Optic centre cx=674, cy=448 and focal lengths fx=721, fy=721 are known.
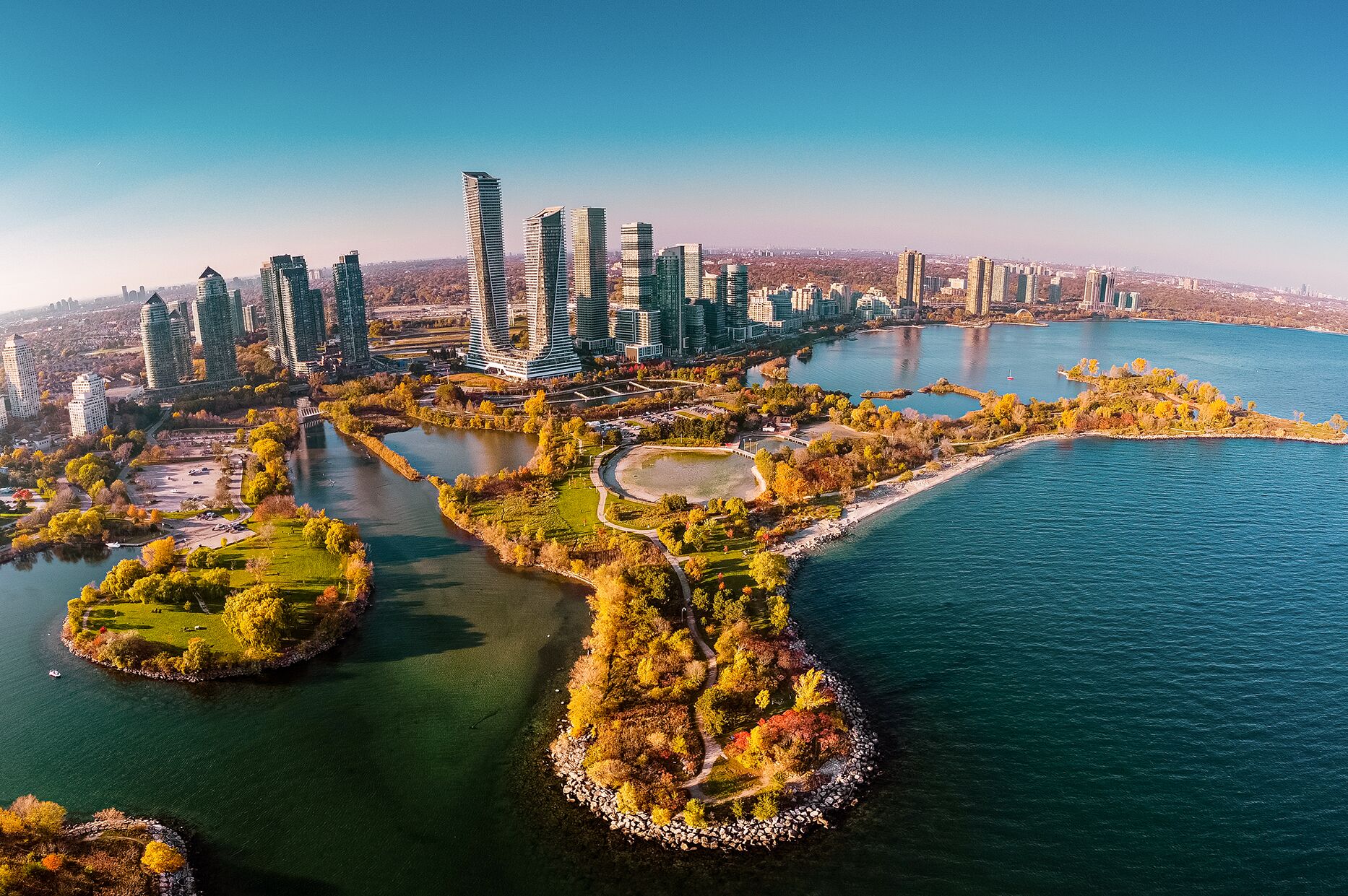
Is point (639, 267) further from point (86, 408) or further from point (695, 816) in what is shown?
point (695, 816)

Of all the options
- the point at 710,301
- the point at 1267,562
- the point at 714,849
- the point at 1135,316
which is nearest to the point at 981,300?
the point at 1135,316

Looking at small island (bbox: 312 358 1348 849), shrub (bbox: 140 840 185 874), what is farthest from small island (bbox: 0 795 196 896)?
small island (bbox: 312 358 1348 849)

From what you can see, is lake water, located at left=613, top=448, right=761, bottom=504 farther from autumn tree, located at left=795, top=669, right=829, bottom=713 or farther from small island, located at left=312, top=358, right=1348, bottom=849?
autumn tree, located at left=795, top=669, right=829, bottom=713

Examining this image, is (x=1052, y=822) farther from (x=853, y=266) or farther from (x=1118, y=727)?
(x=853, y=266)

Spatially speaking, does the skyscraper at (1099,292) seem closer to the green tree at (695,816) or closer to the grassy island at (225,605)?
the grassy island at (225,605)

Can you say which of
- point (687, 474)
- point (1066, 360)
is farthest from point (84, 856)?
point (1066, 360)

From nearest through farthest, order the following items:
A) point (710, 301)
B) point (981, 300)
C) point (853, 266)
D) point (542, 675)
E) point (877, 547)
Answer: point (542, 675) < point (877, 547) < point (710, 301) < point (981, 300) < point (853, 266)

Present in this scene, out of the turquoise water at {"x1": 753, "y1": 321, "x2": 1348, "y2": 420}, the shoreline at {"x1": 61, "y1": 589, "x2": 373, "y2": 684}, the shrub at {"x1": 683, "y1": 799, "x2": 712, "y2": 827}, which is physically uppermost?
the turquoise water at {"x1": 753, "y1": 321, "x2": 1348, "y2": 420}
